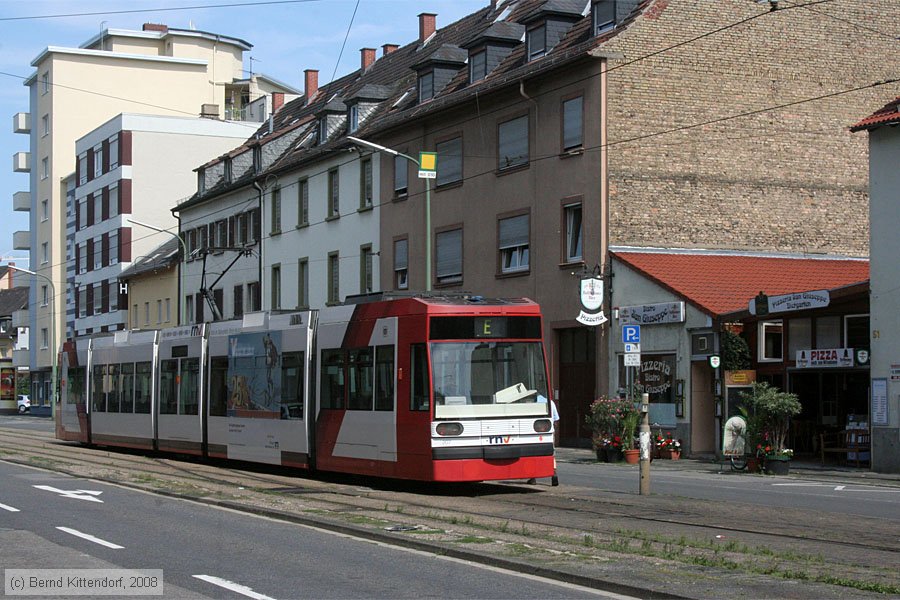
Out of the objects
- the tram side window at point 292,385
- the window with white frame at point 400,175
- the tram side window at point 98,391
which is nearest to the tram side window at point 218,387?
the tram side window at point 292,385

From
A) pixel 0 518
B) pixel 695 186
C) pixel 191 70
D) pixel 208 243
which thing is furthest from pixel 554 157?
pixel 191 70

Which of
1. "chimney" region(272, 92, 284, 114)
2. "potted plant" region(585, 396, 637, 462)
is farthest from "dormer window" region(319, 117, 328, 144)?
"potted plant" region(585, 396, 637, 462)

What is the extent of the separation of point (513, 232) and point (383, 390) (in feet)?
60.8

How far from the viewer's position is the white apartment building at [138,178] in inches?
2820

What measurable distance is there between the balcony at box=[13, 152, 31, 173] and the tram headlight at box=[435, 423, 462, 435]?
77914 mm

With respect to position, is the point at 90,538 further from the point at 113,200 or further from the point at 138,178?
the point at 113,200

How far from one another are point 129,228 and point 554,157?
41.3 metres

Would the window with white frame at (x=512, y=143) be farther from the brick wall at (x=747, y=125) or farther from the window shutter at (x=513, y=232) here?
the brick wall at (x=747, y=125)

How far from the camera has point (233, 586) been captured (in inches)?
387

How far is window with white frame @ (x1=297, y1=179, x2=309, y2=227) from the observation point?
50375 millimetres

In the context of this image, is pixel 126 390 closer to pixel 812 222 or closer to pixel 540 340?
pixel 540 340

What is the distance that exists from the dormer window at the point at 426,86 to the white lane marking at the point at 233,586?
33647mm

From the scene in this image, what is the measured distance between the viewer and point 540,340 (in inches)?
747

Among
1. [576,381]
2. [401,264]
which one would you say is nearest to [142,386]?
[576,381]
